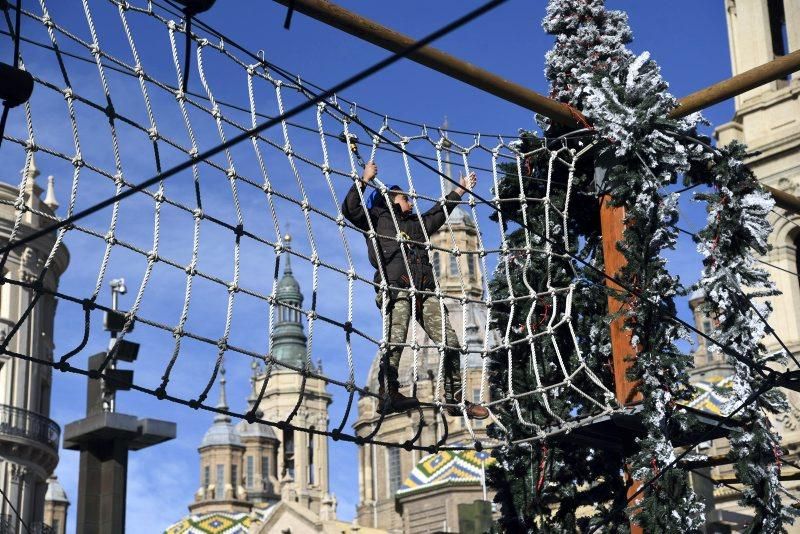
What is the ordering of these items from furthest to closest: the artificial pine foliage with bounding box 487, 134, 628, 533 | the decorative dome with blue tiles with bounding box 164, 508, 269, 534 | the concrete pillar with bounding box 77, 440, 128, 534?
the decorative dome with blue tiles with bounding box 164, 508, 269, 534 < the concrete pillar with bounding box 77, 440, 128, 534 < the artificial pine foliage with bounding box 487, 134, 628, 533

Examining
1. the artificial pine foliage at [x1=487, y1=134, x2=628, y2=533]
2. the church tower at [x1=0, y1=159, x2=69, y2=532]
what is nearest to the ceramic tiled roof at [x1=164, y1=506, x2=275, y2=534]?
the church tower at [x1=0, y1=159, x2=69, y2=532]

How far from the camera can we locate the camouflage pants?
31.5 feet

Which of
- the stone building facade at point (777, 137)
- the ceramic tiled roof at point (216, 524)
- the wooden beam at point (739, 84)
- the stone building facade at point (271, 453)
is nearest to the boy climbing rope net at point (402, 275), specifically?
the wooden beam at point (739, 84)

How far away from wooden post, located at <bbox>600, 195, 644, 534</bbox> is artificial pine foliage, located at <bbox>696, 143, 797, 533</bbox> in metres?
0.67

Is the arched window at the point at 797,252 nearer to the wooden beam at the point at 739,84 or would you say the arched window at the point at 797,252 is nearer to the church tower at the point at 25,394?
the wooden beam at the point at 739,84

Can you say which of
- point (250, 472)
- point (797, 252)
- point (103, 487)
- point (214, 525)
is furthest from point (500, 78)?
point (250, 472)

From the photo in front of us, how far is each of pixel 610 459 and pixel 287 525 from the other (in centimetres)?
6770

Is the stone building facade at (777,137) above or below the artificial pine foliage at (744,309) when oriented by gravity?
above

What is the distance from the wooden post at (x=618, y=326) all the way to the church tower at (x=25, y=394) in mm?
20753

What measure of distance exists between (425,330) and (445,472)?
2430 inches

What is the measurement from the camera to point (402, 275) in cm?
977

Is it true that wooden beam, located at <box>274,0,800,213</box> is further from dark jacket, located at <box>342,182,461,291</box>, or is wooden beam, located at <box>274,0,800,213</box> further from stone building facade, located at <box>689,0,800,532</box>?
stone building facade, located at <box>689,0,800,532</box>

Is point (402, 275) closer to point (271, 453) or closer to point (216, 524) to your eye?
point (216, 524)

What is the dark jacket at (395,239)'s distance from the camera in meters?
9.58
